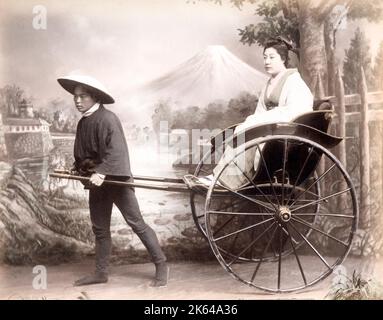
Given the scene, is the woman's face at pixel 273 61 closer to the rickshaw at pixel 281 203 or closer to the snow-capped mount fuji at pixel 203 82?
the snow-capped mount fuji at pixel 203 82

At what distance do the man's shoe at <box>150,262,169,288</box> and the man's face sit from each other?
3.99 ft

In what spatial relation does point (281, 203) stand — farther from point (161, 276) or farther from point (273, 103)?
point (161, 276)

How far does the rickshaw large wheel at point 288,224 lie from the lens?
3699 millimetres

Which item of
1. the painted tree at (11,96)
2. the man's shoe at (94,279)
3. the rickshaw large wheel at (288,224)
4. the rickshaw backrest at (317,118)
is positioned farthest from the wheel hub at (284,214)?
the painted tree at (11,96)

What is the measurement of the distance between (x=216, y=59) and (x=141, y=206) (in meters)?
1.21

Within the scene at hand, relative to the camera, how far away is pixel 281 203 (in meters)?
3.80

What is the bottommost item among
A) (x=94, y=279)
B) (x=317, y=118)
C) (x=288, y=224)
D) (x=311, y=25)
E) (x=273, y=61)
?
(x=94, y=279)

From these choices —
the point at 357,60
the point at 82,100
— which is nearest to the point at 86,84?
the point at 82,100

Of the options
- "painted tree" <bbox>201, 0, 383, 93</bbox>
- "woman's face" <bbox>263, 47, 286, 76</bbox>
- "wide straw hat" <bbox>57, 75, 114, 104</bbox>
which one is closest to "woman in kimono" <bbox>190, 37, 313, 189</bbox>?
"woman's face" <bbox>263, 47, 286, 76</bbox>

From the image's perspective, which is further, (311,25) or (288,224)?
(311,25)

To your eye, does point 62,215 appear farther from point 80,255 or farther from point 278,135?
point 278,135

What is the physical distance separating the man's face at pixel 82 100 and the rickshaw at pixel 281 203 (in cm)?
50

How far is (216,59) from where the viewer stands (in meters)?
4.17

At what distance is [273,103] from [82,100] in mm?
1324
